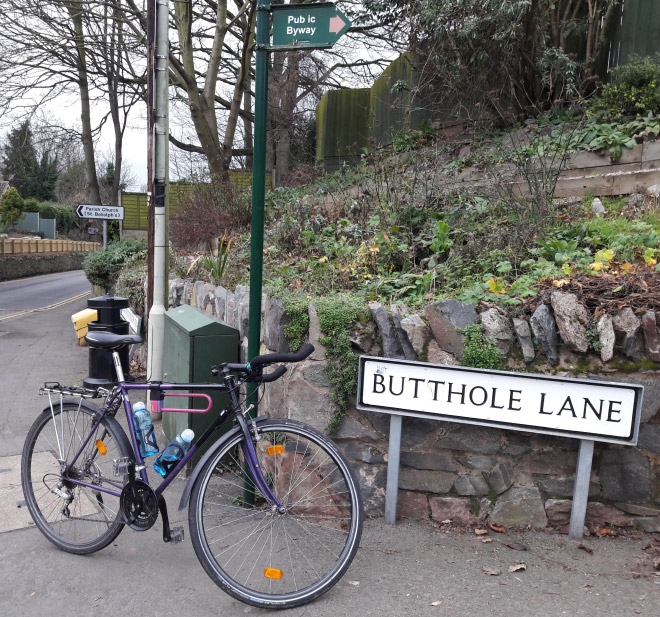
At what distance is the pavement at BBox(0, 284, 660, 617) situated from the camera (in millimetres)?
2848

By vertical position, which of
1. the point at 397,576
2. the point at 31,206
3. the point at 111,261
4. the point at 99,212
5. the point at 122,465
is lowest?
the point at 397,576

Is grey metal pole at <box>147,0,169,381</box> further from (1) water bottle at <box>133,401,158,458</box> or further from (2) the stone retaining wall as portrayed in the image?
(1) water bottle at <box>133,401,158,458</box>

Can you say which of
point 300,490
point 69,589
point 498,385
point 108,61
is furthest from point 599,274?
point 108,61

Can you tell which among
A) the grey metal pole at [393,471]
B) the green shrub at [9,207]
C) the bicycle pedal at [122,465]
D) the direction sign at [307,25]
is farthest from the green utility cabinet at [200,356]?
Result: the green shrub at [9,207]

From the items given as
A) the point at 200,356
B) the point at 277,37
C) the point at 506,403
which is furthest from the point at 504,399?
the point at 277,37

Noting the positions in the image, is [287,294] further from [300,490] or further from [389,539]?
[389,539]

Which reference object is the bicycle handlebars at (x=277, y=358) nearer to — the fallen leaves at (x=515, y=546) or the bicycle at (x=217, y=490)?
the bicycle at (x=217, y=490)

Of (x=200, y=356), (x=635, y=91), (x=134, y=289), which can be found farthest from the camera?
(x=134, y=289)

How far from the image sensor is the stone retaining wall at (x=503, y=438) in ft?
11.3

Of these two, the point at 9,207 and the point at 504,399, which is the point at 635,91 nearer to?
the point at 504,399

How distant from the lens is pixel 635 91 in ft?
24.3

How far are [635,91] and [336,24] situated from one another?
216 inches

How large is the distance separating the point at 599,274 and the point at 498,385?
1.12 m

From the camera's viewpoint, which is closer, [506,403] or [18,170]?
[506,403]
